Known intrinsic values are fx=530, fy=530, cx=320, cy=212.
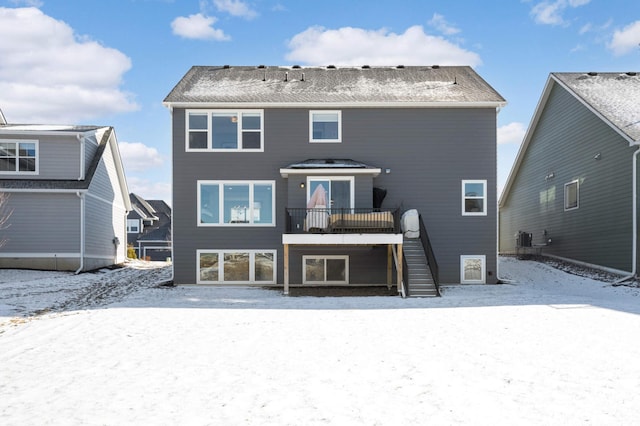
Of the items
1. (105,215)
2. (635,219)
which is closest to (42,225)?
(105,215)

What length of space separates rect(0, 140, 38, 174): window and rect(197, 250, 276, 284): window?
8.65 m

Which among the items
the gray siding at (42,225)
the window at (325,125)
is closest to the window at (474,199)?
the window at (325,125)

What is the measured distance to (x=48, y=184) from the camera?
21188mm

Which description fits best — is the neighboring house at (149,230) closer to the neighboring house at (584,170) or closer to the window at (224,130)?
the window at (224,130)

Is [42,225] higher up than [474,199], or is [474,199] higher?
[474,199]

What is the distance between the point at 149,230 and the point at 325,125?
120 ft

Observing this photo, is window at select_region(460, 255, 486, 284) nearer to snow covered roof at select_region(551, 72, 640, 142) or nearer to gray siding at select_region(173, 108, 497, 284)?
gray siding at select_region(173, 108, 497, 284)

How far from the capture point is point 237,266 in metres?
18.9

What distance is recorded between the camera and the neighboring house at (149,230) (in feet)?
155

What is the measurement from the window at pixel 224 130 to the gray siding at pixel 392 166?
263 millimetres

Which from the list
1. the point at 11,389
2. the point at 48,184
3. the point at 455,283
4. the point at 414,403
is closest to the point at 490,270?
the point at 455,283

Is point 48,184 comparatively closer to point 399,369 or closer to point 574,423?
point 399,369

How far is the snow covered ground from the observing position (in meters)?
5.80

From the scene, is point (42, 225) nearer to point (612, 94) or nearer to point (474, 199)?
point (474, 199)
